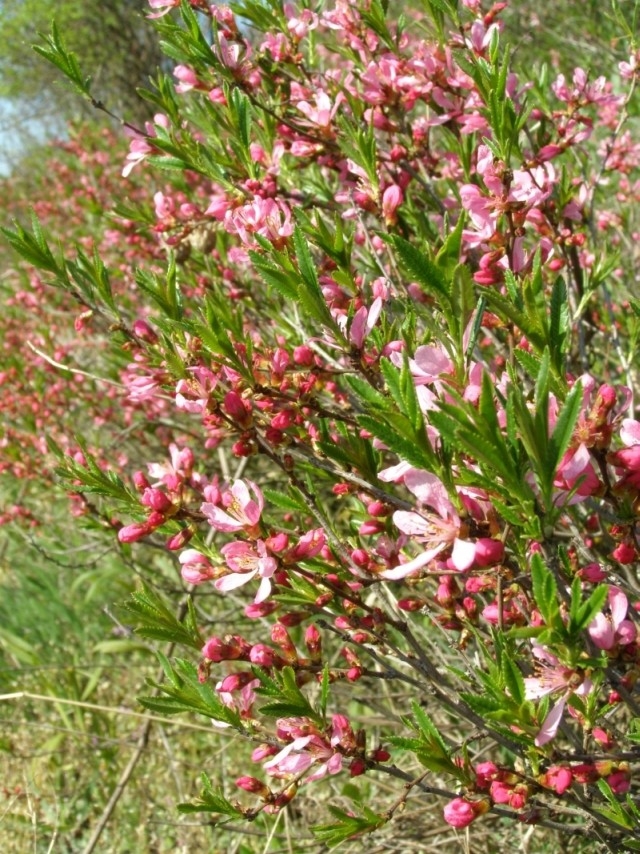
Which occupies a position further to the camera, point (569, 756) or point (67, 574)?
point (67, 574)

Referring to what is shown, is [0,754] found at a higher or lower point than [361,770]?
lower

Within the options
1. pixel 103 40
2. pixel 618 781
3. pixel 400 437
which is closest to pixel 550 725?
pixel 618 781

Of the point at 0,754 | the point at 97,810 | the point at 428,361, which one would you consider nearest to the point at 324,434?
the point at 428,361

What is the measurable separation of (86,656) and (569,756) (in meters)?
3.73

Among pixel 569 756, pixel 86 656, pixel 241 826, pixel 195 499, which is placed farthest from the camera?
pixel 86 656

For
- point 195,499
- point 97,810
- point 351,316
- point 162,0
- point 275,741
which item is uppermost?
point 162,0

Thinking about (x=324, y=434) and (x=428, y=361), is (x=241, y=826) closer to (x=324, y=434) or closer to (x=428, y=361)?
(x=324, y=434)

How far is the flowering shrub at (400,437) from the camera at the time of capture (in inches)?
42.9

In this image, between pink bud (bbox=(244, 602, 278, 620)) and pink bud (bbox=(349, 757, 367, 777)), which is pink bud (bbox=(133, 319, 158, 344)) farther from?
pink bud (bbox=(349, 757, 367, 777))

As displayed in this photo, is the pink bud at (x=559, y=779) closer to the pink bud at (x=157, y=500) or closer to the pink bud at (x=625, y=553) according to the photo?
the pink bud at (x=625, y=553)

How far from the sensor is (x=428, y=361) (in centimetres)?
116

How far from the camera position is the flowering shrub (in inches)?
42.9

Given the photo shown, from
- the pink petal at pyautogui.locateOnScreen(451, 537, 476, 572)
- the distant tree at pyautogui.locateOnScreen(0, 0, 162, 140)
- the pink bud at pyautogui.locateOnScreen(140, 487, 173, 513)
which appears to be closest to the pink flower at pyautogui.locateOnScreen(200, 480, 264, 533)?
the pink bud at pyautogui.locateOnScreen(140, 487, 173, 513)

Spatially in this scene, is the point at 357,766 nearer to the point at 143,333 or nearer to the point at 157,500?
the point at 157,500
